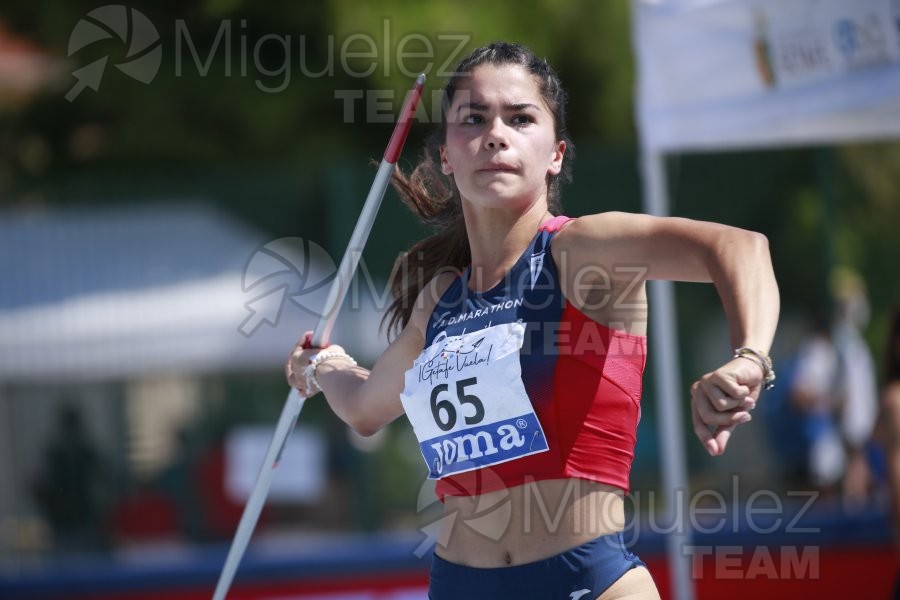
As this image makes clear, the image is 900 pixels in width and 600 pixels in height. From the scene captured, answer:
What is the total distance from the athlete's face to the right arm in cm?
32

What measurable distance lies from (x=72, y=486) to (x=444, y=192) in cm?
490

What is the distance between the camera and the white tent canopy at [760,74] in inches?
173

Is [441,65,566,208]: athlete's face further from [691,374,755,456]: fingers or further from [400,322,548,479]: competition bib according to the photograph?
[691,374,755,456]: fingers

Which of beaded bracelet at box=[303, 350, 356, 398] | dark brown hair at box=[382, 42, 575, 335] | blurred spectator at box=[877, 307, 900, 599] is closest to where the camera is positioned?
dark brown hair at box=[382, 42, 575, 335]

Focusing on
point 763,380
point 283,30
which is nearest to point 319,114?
point 283,30

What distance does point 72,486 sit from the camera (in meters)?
Answer: 7.15

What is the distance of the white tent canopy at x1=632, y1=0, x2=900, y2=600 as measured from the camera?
4395 mm

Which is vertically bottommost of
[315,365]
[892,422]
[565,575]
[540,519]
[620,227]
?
[565,575]

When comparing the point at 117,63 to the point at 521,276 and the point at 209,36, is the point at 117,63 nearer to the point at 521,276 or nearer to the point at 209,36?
the point at 209,36

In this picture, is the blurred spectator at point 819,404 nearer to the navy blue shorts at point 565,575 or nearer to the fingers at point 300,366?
the fingers at point 300,366

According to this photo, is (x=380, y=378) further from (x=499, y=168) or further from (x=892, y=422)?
(x=892, y=422)

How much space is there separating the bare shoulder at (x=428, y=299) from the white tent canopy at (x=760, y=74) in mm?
2131

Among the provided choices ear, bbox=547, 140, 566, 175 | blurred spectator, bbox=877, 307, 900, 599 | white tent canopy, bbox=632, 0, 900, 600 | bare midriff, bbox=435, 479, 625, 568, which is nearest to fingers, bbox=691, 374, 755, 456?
bare midriff, bbox=435, 479, 625, 568

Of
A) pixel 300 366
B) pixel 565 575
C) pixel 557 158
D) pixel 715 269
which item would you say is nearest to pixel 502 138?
pixel 557 158
